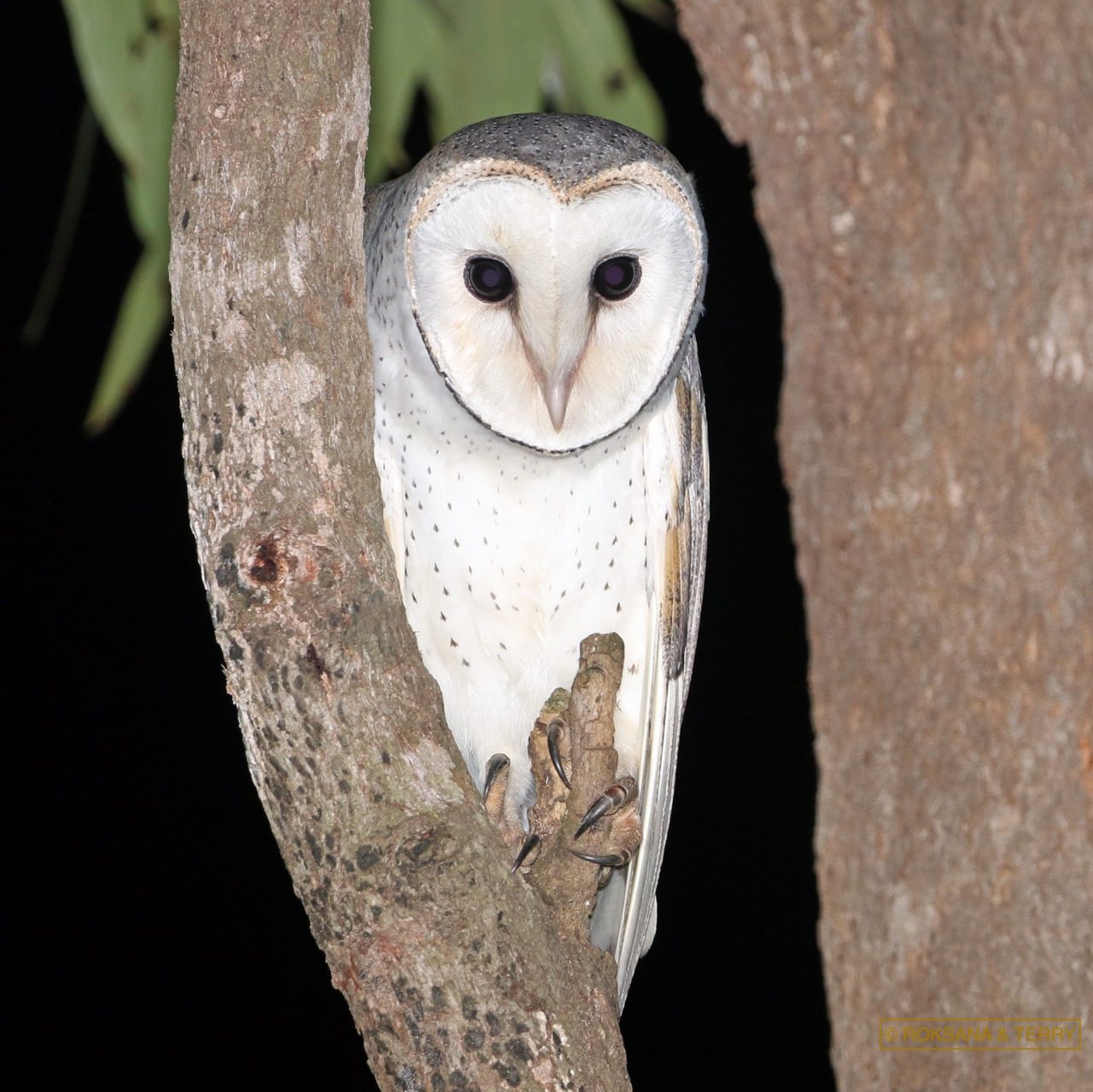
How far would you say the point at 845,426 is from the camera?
76.8 inches

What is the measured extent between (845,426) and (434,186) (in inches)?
35.7

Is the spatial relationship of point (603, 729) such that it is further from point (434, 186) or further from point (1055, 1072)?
point (1055, 1072)

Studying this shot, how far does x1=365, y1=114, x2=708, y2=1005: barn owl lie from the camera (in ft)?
4.22

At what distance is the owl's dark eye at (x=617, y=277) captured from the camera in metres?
1.33

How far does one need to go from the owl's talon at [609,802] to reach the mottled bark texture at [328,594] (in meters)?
0.21

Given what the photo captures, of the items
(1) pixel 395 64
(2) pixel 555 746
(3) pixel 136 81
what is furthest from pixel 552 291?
(1) pixel 395 64

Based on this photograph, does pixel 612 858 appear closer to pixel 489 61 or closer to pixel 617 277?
pixel 617 277

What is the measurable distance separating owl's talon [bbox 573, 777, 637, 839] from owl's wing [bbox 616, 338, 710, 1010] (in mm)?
72

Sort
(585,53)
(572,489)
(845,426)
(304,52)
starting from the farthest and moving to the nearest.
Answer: (585,53) < (845,426) < (572,489) < (304,52)

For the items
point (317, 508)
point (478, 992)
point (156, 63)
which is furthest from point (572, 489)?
point (156, 63)

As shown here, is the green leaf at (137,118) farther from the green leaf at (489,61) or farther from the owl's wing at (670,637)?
the owl's wing at (670,637)

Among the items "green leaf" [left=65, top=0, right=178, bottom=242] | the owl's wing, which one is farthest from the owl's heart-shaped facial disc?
"green leaf" [left=65, top=0, right=178, bottom=242]

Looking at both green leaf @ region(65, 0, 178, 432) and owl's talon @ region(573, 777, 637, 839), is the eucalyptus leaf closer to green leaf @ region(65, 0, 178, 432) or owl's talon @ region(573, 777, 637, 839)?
green leaf @ region(65, 0, 178, 432)

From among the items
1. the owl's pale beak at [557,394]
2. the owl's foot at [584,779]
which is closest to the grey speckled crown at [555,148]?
the owl's pale beak at [557,394]
